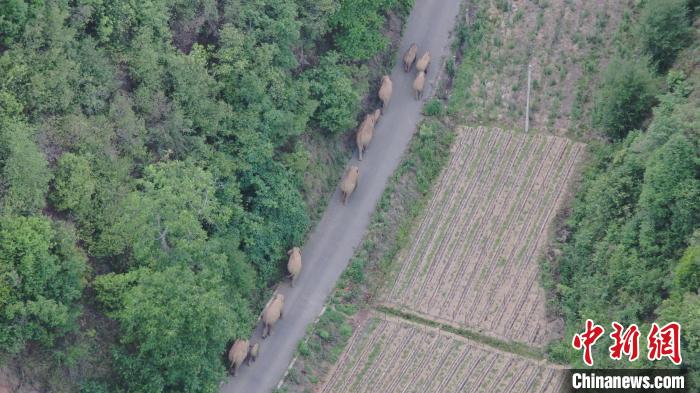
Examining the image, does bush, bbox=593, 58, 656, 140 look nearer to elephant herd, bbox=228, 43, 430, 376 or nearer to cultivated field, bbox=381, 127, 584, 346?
cultivated field, bbox=381, 127, 584, 346

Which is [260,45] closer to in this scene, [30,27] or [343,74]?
[343,74]

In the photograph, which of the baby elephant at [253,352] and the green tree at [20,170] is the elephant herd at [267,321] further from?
the green tree at [20,170]

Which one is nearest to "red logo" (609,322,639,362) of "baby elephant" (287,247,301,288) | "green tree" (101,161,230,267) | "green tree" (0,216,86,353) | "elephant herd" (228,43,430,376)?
"baby elephant" (287,247,301,288)

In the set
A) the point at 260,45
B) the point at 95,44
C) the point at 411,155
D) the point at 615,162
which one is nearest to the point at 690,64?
the point at 615,162

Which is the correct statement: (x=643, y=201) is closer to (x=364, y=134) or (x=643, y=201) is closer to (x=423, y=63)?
(x=364, y=134)

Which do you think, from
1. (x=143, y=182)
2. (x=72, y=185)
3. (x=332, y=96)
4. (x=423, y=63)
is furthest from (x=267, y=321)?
(x=423, y=63)
